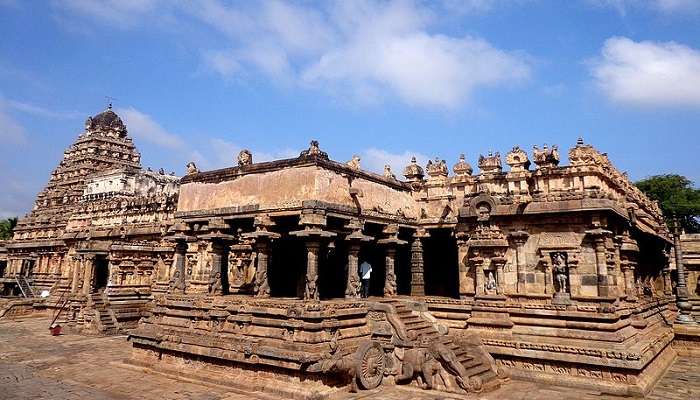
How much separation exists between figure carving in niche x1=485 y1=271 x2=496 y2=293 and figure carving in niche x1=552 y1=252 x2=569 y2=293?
5.74 feet

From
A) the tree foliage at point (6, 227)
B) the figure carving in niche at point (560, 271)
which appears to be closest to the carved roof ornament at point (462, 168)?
the figure carving in niche at point (560, 271)

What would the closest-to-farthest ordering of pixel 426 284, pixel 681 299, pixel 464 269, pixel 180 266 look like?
pixel 464 269
pixel 180 266
pixel 681 299
pixel 426 284

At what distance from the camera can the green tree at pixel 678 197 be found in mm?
44000

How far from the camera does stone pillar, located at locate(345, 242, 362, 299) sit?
1370 cm

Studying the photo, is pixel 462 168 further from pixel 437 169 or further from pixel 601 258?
pixel 601 258

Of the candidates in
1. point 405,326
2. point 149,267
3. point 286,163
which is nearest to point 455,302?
point 405,326

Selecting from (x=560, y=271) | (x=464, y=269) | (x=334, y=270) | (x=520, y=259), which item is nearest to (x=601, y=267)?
(x=560, y=271)

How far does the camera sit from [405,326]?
12.9 m

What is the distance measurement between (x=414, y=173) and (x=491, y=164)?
292 centimetres

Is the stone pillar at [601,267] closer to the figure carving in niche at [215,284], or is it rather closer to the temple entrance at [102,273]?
the figure carving in niche at [215,284]

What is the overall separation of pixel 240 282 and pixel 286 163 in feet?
27.3

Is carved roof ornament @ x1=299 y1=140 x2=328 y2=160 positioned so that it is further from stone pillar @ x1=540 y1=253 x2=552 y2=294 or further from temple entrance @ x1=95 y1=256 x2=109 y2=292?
temple entrance @ x1=95 y1=256 x2=109 y2=292

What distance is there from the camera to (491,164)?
1598 cm

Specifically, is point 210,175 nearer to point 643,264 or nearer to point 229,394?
point 229,394
